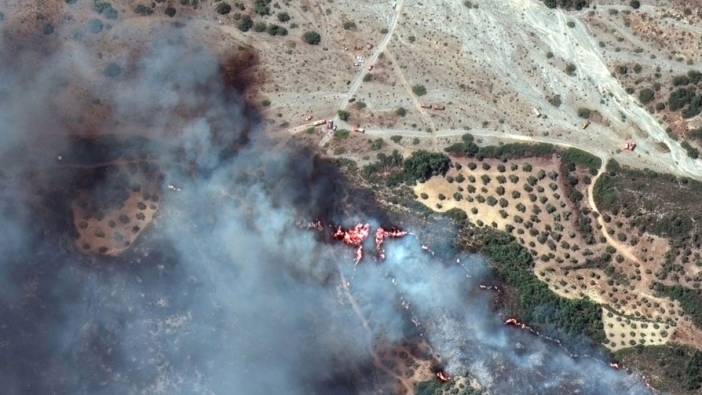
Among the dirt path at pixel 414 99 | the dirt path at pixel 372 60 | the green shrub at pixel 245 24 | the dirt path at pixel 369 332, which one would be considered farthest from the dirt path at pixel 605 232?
the green shrub at pixel 245 24

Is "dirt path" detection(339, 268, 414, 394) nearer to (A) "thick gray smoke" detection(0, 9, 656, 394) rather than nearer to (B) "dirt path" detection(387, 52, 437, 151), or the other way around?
(A) "thick gray smoke" detection(0, 9, 656, 394)

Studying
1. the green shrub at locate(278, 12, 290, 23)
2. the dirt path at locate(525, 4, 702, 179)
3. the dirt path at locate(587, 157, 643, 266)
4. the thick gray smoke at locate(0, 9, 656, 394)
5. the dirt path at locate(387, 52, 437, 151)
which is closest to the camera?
the thick gray smoke at locate(0, 9, 656, 394)

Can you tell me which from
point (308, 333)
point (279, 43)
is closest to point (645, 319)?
point (308, 333)

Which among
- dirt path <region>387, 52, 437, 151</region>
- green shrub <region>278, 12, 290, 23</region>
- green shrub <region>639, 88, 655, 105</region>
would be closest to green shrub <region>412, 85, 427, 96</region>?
dirt path <region>387, 52, 437, 151</region>

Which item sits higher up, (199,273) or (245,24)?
(245,24)

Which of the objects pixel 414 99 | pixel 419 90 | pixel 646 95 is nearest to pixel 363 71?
pixel 414 99

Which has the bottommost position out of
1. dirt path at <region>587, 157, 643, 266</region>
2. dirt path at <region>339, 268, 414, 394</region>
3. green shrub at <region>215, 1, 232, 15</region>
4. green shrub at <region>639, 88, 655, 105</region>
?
dirt path at <region>339, 268, 414, 394</region>

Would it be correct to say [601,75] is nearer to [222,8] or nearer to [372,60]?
[372,60]

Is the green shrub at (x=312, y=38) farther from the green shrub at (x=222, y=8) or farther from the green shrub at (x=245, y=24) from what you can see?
the green shrub at (x=222, y=8)
